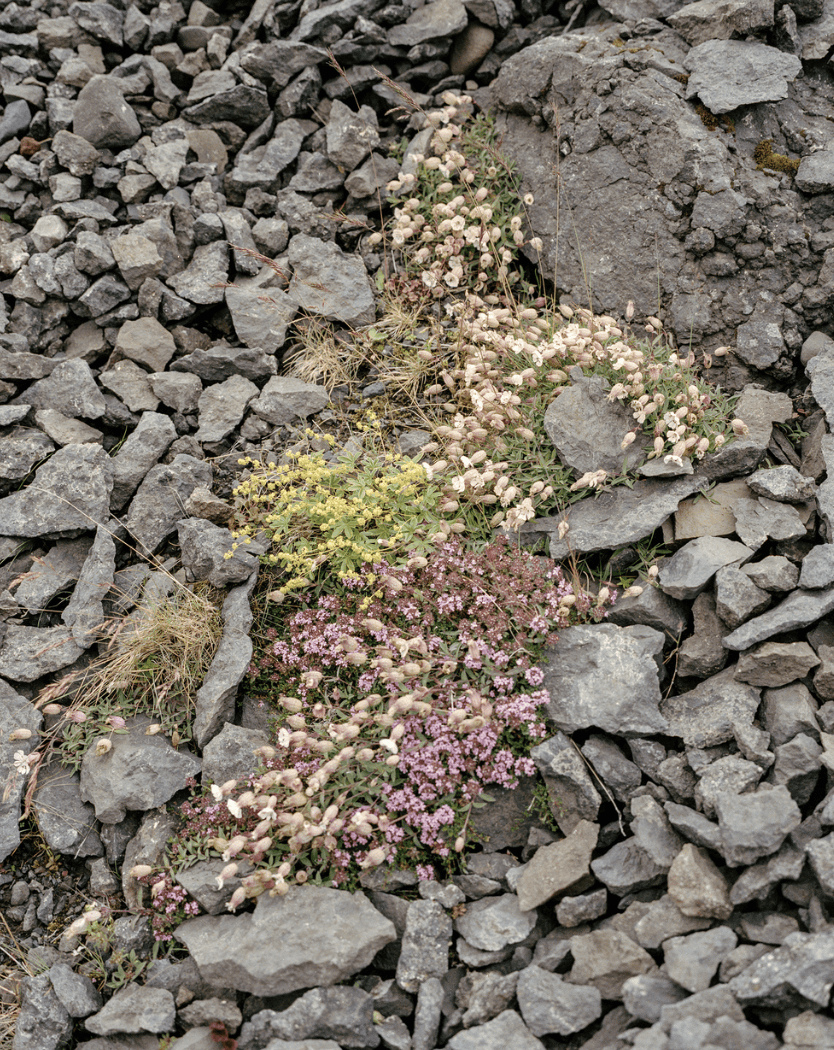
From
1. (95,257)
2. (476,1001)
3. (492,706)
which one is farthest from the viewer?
(95,257)

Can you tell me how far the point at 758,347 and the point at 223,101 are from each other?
5.17 meters

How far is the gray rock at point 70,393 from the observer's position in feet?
19.2

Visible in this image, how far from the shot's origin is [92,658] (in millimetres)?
5055

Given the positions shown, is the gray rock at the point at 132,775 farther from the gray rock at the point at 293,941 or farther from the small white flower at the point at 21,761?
the gray rock at the point at 293,941

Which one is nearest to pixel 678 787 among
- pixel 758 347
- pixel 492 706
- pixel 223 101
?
pixel 492 706

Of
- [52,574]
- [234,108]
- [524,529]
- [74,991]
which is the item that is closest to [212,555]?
[52,574]

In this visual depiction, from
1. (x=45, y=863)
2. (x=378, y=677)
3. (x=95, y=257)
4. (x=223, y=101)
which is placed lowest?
(x=45, y=863)

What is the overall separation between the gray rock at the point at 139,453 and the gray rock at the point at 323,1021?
11.0 feet

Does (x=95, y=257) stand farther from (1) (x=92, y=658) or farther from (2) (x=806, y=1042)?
(2) (x=806, y=1042)

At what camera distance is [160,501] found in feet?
17.8

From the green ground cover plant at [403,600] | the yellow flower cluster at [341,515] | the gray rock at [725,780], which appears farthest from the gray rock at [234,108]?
the gray rock at [725,780]

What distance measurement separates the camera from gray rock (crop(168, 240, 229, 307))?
6.45 meters

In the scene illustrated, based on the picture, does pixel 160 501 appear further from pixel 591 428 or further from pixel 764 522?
pixel 764 522

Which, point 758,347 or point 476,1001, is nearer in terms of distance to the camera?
point 476,1001
